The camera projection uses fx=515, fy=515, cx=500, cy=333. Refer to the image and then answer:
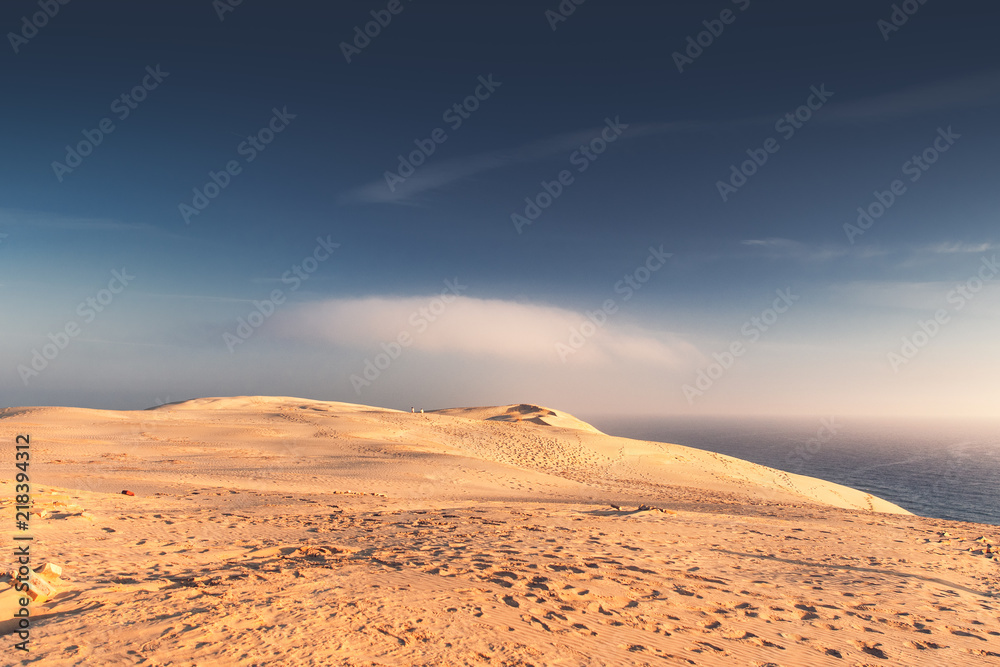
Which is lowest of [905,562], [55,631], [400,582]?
[55,631]

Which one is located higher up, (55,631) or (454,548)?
(454,548)

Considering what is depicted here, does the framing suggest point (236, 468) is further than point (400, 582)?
Yes

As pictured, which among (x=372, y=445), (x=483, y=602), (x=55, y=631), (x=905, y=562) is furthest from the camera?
(x=372, y=445)

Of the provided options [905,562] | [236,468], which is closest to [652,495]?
[905,562]

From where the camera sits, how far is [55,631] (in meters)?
5.02

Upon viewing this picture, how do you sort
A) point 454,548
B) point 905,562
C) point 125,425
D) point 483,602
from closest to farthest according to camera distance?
point 483,602, point 454,548, point 905,562, point 125,425

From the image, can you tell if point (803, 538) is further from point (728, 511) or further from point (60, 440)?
point (60, 440)

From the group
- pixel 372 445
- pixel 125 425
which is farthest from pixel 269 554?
pixel 125 425

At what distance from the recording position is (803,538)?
1179 cm

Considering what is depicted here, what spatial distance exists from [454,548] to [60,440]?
26128 mm

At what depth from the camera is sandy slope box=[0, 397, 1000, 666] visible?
522cm

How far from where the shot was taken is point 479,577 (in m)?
7.32

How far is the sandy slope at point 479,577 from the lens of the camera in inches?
205

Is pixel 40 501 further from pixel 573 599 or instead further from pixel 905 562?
pixel 905 562
